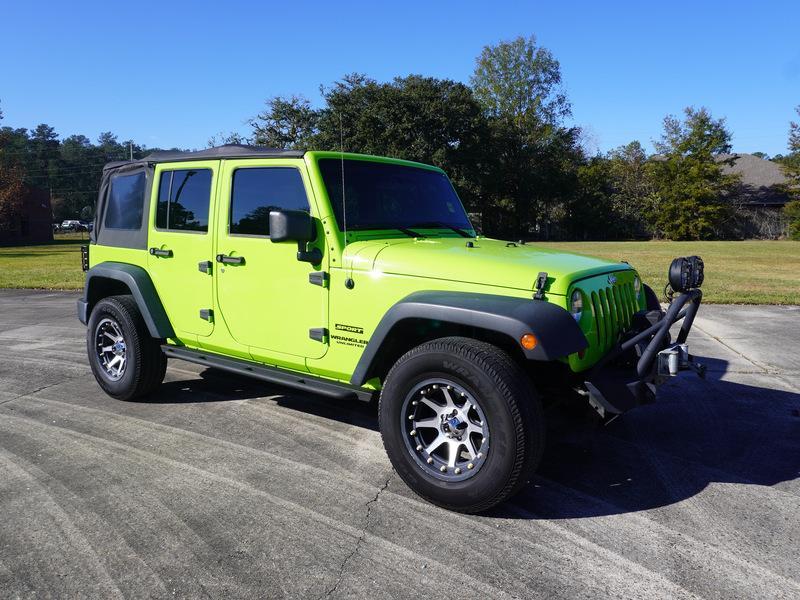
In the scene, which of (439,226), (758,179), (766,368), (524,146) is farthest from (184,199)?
(758,179)

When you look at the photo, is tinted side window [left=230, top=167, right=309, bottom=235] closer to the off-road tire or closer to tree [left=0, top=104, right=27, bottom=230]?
the off-road tire

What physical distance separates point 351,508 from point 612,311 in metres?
1.99

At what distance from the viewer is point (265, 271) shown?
4176 mm

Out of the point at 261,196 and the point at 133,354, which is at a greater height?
the point at 261,196

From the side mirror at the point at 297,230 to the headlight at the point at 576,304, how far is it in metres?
1.59

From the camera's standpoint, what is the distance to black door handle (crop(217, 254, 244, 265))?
14.1 feet

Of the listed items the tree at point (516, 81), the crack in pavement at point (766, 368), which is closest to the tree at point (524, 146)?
the tree at point (516, 81)

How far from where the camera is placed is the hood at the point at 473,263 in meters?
3.38

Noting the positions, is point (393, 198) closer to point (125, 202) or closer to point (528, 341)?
point (528, 341)

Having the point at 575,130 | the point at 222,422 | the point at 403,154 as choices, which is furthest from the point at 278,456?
the point at 575,130

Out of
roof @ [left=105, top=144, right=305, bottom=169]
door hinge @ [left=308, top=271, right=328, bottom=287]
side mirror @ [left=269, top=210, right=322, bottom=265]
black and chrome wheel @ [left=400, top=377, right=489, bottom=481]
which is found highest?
roof @ [left=105, top=144, right=305, bottom=169]

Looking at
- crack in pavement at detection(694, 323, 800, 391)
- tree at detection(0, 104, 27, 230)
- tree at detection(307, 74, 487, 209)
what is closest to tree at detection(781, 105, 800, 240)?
tree at detection(307, 74, 487, 209)

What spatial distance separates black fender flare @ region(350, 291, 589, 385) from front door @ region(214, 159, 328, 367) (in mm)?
645

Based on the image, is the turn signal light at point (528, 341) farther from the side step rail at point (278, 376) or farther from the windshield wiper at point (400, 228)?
the windshield wiper at point (400, 228)
